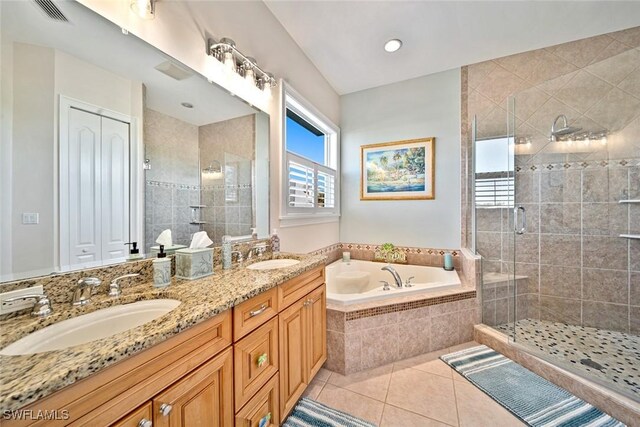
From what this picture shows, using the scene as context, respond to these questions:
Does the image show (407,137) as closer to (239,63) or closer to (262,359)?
(239,63)

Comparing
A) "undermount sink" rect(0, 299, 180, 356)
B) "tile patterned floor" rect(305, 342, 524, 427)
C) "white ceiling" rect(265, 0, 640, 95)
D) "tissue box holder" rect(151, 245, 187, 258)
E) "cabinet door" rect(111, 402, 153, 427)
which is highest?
"white ceiling" rect(265, 0, 640, 95)

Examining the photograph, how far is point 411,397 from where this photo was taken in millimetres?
1529

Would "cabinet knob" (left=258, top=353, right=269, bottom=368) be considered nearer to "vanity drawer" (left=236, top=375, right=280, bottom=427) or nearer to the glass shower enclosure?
"vanity drawer" (left=236, top=375, right=280, bottom=427)

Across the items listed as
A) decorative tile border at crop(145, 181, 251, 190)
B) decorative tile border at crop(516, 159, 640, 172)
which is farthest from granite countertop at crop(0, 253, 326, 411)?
decorative tile border at crop(516, 159, 640, 172)

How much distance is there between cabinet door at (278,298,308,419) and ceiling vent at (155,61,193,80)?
1.37m

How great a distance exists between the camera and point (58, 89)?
0.83 m


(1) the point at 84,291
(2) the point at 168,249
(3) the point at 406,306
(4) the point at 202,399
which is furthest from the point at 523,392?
(1) the point at 84,291

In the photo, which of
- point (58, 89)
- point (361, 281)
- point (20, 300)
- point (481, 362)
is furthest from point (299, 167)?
point (481, 362)

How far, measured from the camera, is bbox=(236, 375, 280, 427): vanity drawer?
949mm

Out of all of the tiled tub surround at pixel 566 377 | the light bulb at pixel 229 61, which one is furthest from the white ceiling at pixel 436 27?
the tiled tub surround at pixel 566 377

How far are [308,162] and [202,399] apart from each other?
6.81 ft

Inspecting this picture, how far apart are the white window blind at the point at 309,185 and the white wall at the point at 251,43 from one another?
211mm

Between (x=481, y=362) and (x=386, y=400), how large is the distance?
2.94 feet

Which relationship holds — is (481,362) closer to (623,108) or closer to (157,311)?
(157,311)
